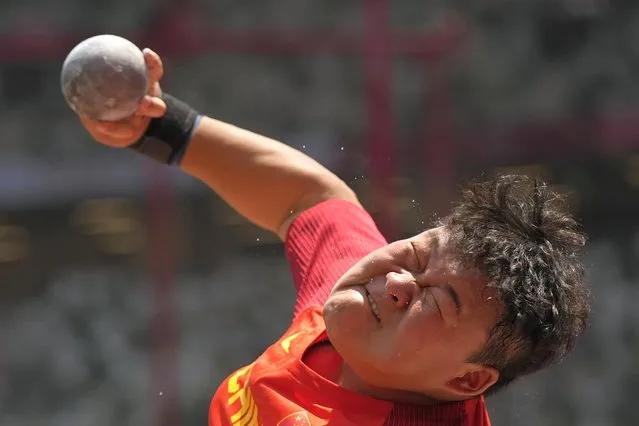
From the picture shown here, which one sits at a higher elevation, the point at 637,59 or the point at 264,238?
the point at 637,59

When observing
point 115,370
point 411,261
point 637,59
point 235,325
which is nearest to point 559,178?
point 637,59

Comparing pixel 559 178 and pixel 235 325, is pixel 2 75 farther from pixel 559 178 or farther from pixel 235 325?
pixel 559 178

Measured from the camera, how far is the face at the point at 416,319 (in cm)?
156

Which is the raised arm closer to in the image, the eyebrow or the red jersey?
the red jersey

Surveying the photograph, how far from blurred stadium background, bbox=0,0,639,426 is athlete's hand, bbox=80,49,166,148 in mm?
1722

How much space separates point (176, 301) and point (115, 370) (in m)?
0.51

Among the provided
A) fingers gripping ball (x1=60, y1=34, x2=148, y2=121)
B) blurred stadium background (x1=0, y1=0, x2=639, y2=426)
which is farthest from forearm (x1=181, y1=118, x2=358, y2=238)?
blurred stadium background (x1=0, y1=0, x2=639, y2=426)

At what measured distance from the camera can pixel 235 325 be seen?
14.1 feet

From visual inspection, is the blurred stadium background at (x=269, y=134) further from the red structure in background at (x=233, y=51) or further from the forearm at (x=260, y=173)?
the forearm at (x=260, y=173)

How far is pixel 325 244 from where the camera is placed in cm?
193

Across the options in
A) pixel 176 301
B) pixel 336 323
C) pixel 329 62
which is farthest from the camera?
pixel 329 62

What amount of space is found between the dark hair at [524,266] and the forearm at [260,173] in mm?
405

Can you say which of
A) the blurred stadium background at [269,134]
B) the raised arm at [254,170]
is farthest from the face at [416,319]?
the blurred stadium background at [269,134]

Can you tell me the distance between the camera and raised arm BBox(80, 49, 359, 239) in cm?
200
